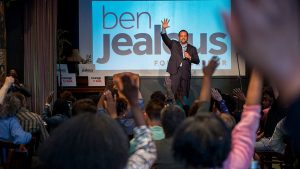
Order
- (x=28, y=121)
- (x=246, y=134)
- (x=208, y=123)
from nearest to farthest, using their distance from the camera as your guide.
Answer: (x=208, y=123)
(x=246, y=134)
(x=28, y=121)

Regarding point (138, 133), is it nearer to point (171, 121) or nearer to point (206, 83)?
point (206, 83)

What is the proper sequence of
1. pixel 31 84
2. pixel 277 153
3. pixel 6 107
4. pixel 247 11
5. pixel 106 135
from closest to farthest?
pixel 247 11 < pixel 106 135 < pixel 6 107 < pixel 277 153 < pixel 31 84

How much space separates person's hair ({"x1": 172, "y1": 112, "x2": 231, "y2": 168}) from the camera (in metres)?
1.83

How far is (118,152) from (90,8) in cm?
873

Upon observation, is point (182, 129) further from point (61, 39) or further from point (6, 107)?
point (61, 39)

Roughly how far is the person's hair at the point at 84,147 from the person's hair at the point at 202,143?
21cm

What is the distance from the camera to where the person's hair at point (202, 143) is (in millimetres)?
1828

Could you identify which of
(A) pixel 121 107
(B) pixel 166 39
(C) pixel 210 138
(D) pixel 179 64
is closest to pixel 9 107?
(A) pixel 121 107

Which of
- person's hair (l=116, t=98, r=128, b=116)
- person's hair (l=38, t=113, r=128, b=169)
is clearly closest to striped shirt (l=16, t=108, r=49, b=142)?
person's hair (l=116, t=98, r=128, b=116)

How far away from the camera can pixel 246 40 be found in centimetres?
78

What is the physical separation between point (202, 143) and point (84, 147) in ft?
1.29

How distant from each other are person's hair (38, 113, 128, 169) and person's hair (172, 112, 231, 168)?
0.21 meters

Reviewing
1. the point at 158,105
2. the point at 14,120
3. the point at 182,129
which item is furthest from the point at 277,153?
the point at 182,129

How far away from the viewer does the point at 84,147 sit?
1762 mm
